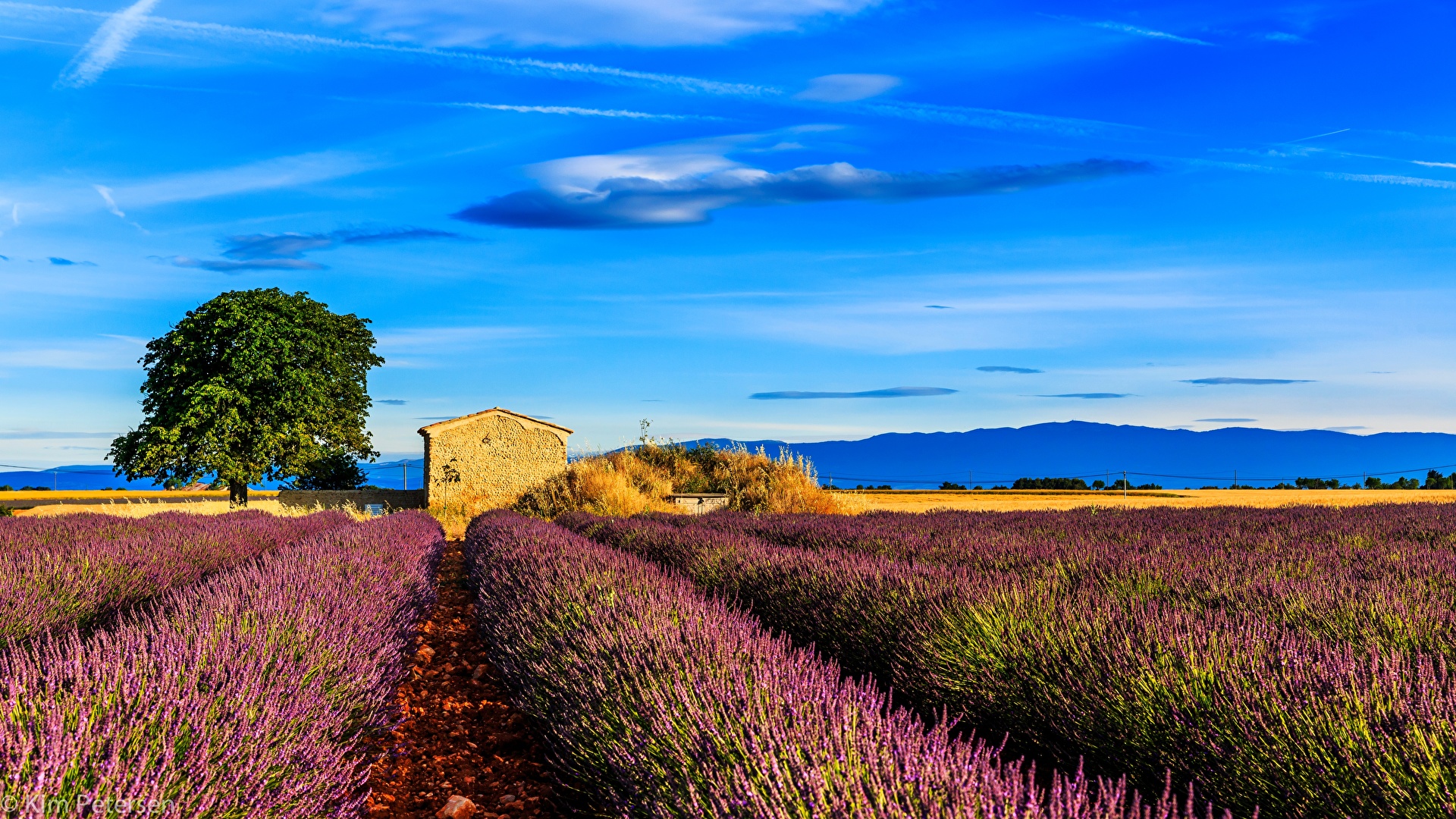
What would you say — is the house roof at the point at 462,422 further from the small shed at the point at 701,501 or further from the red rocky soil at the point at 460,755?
the red rocky soil at the point at 460,755

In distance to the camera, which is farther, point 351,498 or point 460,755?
point 351,498

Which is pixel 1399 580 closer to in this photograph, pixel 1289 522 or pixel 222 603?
pixel 1289 522

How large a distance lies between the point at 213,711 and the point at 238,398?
22.5 metres

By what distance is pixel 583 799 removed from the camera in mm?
3197

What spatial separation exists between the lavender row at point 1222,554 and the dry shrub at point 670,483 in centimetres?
424

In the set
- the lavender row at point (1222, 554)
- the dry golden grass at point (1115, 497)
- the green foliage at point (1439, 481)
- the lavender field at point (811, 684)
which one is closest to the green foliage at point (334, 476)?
the dry golden grass at point (1115, 497)

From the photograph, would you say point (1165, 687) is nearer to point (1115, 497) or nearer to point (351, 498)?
point (1115, 497)

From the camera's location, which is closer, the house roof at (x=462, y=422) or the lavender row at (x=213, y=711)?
the lavender row at (x=213, y=711)

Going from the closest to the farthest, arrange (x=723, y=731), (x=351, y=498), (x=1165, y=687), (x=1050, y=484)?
(x=723, y=731)
(x=1165, y=687)
(x=351, y=498)
(x=1050, y=484)

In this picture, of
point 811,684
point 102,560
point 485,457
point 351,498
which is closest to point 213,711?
point 811,684

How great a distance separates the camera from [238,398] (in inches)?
877

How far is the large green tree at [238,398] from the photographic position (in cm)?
2206

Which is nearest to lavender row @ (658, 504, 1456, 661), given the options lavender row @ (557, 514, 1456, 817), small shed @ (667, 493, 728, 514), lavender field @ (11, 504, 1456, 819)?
lavender field @ (11, 504, 1456, 819)

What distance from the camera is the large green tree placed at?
22.1 m
